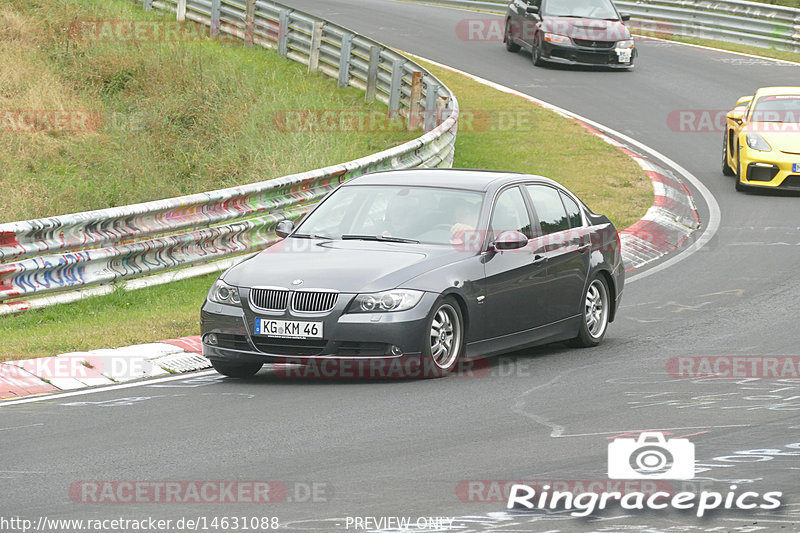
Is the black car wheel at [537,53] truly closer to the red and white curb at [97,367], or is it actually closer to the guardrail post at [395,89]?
the guardrail post at [395,89]

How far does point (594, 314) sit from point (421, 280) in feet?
8.70

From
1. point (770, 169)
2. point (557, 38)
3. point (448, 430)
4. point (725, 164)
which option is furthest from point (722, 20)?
point (448, 430)

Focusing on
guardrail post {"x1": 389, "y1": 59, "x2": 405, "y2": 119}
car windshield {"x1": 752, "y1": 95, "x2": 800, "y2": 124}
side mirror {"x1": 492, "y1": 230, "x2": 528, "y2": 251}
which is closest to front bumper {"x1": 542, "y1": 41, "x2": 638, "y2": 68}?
guardrail post {"x1": 389, "y1": 59, "x2": 405, "y2": 119}

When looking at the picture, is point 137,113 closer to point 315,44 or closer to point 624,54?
point 315,44

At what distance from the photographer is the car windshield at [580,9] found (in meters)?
31.1

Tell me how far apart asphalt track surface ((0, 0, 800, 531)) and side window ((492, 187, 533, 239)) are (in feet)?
3.52

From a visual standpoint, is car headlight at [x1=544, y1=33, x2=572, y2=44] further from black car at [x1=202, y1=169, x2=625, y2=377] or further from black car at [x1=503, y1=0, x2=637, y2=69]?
black car at [x1=202, y1=169, x2=625, y2=377]

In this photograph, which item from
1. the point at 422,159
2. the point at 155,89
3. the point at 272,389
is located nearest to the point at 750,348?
the point at 272,389

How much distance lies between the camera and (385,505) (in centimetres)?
621

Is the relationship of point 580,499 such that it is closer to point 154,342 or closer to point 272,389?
point 272,389

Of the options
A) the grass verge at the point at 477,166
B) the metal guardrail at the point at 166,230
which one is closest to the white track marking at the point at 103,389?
the grass verge at the point at 477,166

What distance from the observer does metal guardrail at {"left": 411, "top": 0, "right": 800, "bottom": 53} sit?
3566 centimetres

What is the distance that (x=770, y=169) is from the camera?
67.9 ft

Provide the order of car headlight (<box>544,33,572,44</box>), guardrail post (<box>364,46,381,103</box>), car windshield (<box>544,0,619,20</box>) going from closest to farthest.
→ guardrail post (<box>364,46,381,103</box>), car headlight (<box>544,33,572,44</box>), car windshield (<box>544,0,619,20</box>)
